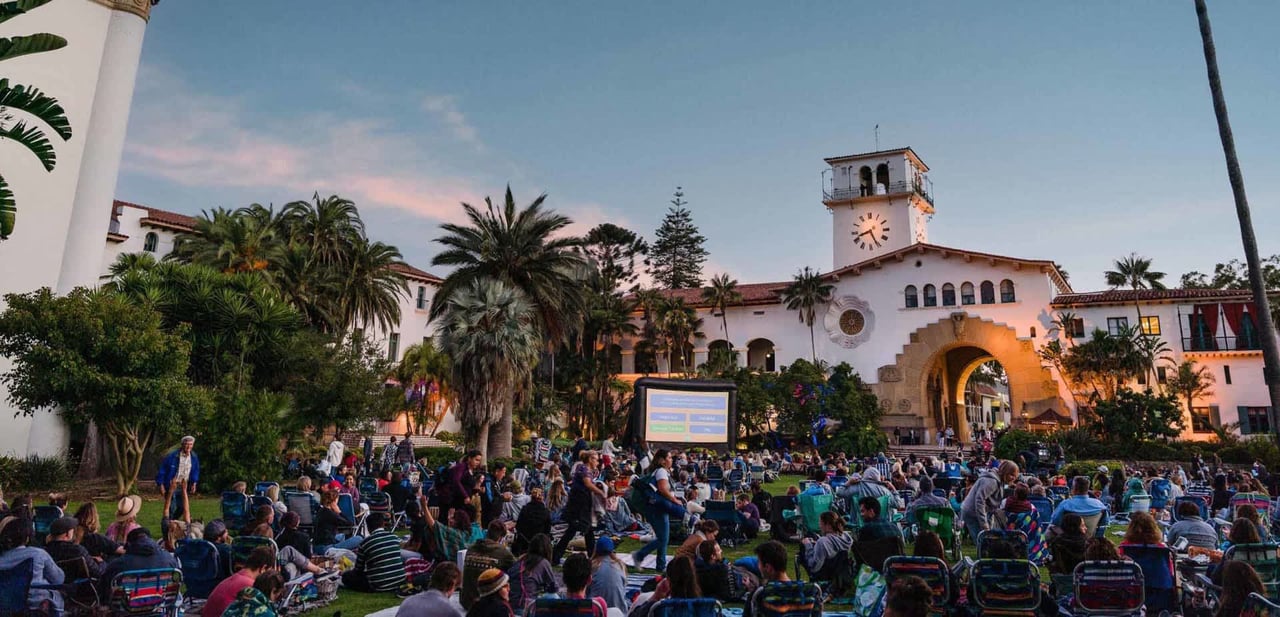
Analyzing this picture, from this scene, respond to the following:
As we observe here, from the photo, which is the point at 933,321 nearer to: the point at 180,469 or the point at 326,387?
the point at 326,387

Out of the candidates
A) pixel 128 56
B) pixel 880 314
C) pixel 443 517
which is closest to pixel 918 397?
pixel 880 314

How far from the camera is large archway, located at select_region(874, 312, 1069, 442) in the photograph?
136 feet

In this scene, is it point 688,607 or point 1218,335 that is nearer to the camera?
point 688,607

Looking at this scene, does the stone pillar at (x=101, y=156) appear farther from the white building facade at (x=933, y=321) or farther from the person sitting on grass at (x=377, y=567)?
the white building facade at (x=933, y=321)

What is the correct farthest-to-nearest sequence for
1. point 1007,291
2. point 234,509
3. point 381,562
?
1. point 1007,291
2. point 234,509
3. point 381,562

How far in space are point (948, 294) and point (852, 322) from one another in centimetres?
598

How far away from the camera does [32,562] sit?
6059mm

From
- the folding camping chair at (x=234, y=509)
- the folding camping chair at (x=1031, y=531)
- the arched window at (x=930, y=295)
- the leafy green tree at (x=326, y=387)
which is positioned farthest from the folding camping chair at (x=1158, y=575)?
the arched window at (x=930, y=295)

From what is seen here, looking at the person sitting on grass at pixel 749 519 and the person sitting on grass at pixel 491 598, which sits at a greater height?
the person sitting on grass at pixel 491 598

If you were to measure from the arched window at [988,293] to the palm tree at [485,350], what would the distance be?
29.7 m

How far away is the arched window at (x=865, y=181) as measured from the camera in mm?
54953

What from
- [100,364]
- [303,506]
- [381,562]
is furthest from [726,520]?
[100,364]

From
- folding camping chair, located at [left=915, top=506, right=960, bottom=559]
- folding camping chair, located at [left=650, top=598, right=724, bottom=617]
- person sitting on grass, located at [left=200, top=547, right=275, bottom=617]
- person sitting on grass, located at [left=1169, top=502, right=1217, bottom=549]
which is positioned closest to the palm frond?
person sitting on grass, located at [left=200, top=547, right=275, bottom=617]

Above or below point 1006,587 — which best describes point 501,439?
above
